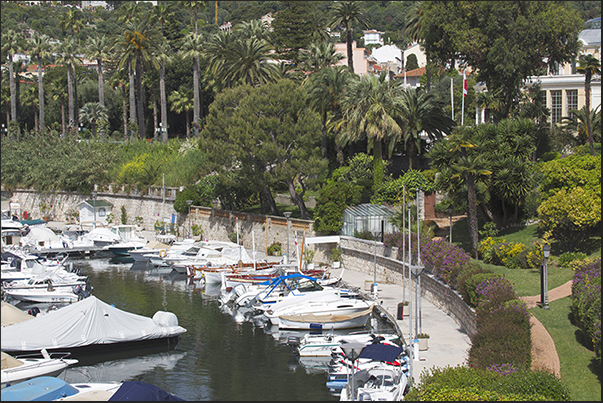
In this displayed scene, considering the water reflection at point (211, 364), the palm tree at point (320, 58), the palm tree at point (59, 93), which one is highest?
the palm tree at point (59, 93)

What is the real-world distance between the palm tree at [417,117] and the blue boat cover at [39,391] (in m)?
37.4

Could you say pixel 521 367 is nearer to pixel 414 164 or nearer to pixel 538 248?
pixel 538 248

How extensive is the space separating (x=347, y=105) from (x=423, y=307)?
2387cm

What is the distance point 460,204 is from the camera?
44250 millimetres

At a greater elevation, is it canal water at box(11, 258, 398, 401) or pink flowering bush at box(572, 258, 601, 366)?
pink flowering bush at box(572, 258, 601, 366)

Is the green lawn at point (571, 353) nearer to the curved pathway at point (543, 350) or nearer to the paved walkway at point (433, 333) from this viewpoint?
the curved pathway at point (543, 350)

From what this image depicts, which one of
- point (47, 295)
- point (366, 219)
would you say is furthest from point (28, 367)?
point (366, 219)

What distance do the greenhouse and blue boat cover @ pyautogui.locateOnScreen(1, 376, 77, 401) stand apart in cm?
2902

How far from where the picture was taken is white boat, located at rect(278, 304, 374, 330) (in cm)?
3459

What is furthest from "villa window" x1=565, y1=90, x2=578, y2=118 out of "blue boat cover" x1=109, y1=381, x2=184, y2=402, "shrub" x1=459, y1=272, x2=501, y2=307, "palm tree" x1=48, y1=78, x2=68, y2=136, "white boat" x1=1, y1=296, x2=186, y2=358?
"palm tree" x1=48, y1=78, x2=68, y2=136

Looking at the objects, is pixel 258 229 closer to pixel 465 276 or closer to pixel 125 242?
pixel 125 242

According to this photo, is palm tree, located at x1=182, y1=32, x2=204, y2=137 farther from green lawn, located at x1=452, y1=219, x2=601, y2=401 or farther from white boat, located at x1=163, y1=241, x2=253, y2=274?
green lawn, located at x1=452, y1=219, x2=601, y2=401

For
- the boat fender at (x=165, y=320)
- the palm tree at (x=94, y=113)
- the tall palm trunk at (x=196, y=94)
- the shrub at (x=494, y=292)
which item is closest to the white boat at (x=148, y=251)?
the boat fender at (x=165, y=320)

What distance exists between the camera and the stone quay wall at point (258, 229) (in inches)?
1409
